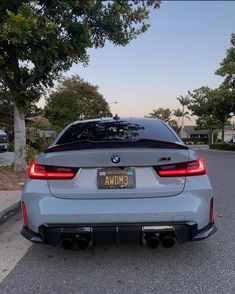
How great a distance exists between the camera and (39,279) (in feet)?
11.4

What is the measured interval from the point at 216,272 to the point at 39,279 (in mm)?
1653

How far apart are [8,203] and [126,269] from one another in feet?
11.1

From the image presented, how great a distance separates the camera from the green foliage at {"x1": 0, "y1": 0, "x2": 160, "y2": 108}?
8.49 meters

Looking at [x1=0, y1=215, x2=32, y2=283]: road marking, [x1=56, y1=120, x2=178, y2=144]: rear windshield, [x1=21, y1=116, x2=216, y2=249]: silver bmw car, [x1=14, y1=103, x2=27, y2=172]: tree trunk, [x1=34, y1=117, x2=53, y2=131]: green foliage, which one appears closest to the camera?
[x1=21, y1=116, x2=216, y2=249]: silver bmw car

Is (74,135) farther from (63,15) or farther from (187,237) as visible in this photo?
(63,15)

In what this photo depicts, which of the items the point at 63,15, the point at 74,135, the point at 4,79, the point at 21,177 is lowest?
the point at 21,177

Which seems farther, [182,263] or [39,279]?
[182,263]

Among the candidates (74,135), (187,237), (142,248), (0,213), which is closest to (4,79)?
(0,213)

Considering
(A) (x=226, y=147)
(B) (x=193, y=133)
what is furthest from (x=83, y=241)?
(B) (x=193, y=133)

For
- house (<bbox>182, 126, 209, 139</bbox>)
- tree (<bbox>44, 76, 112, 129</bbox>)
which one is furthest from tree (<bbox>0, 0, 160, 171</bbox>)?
house (<bbox>182, 126, 209, 139</bbox>)

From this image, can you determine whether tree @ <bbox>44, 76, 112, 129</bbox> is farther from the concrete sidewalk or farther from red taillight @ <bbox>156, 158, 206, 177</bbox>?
red taillight @ <bbox>156, 158, 206, 177</bbox>

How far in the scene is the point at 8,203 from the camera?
254 inches

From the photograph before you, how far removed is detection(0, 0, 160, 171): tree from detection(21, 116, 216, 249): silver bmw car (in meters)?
5.37

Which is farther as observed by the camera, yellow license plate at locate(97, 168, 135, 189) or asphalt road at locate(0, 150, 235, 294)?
yellow license plate at locate(97, 168, 135, 189)
